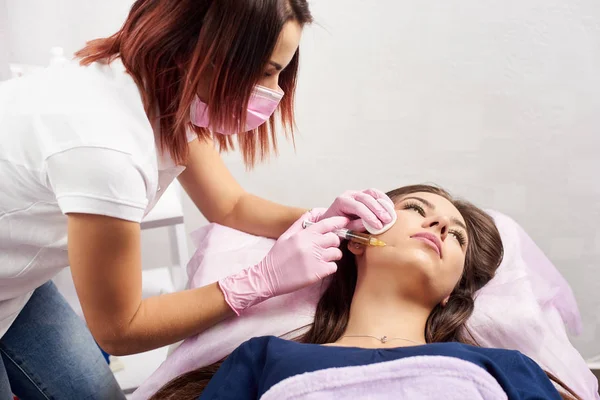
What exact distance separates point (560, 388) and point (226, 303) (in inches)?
27.3

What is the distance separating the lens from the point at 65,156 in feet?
A: 3.00

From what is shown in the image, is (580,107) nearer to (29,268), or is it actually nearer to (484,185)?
(484,185)

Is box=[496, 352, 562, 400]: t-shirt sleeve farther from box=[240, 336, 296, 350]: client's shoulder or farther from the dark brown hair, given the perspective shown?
the dark brown hair

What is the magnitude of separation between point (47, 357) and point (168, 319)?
14.3 inches

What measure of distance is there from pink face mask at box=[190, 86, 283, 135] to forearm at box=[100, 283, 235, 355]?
1.06 feet

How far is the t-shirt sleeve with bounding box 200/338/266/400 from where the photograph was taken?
110 cm

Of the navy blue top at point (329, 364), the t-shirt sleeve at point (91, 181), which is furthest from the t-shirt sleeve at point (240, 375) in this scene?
the t-shirt sleeve at point (91, 181)

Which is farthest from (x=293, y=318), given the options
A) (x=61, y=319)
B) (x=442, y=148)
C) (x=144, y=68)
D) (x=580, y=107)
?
(x=580, y=107)

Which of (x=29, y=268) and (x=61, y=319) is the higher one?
→ (x=29, y=268)

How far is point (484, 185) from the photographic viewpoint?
200 cm

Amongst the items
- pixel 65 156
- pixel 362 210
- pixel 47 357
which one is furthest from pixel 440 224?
Result: pixel 47 357

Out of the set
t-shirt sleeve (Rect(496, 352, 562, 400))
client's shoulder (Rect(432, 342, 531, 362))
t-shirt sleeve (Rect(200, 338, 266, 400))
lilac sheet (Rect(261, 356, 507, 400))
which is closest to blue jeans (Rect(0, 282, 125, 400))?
t-shirt sleeve (Rect(200, 338, 266, 400))

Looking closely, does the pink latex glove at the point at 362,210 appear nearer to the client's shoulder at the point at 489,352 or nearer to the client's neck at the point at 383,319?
the client's neck at the point at 383,319

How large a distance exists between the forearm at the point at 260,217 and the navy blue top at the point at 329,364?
37 centimetres
